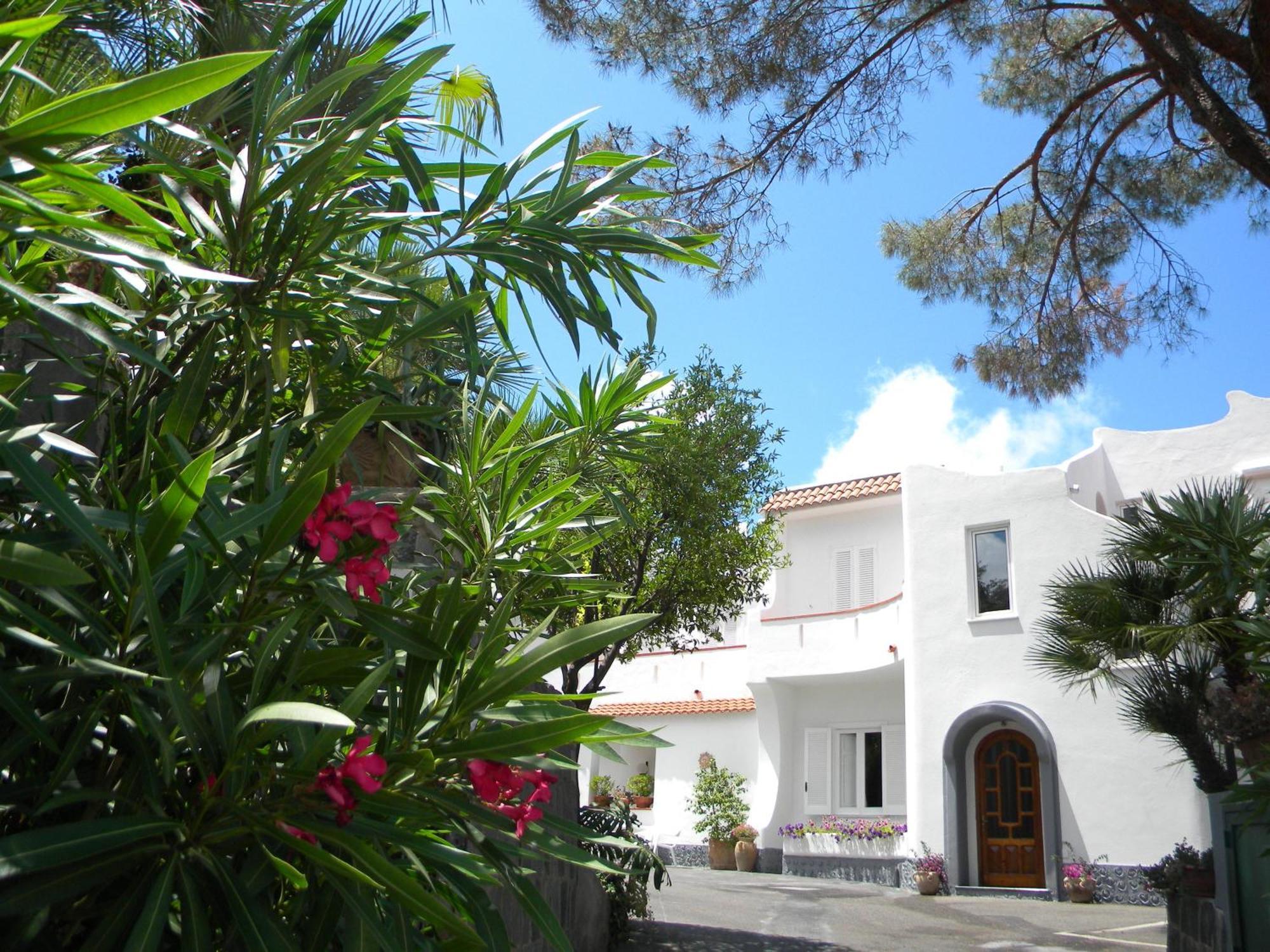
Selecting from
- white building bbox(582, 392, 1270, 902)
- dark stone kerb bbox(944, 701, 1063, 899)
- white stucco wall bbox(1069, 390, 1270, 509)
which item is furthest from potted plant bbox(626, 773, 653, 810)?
white stucco wall bbox(1069, 390, 1270, 509)

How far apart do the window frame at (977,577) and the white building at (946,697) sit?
0.04m

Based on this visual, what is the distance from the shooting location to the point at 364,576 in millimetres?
1925

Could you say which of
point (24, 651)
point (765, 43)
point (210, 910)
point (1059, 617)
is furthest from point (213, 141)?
point (1059, 617)

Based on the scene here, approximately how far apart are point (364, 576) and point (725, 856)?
2086 centimetres

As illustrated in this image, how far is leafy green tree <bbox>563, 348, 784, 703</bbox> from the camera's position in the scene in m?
11.4

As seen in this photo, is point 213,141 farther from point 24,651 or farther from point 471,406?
point 471,406

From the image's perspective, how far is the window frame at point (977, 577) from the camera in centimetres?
1831

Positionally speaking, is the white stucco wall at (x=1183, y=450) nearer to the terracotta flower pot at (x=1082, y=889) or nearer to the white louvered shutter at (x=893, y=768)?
the white louvered shutter at (x=893, y=768)

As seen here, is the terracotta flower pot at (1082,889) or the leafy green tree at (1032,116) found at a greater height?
the leafy green tree at (1032,116)

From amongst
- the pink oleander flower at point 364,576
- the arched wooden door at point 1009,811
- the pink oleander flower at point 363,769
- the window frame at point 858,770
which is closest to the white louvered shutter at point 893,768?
the window frame at point 858,770

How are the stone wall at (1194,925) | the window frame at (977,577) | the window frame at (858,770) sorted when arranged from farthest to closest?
the window frame at (858,770) → the window frame at (977,577) → the stone wall at (1194,925)

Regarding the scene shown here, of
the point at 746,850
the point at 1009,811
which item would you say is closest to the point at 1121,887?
the point at 1009,811

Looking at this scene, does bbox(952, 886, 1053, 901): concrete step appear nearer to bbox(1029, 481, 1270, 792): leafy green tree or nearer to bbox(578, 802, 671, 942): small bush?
bbox(1029, 481, 1270, 792): leafy green tree

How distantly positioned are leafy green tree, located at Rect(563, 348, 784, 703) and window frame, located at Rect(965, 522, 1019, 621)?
7.19m
